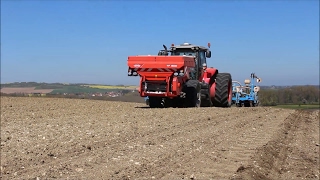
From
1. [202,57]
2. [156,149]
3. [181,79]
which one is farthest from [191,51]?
[156,149]

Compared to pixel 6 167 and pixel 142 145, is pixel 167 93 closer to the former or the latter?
pixel 142 145

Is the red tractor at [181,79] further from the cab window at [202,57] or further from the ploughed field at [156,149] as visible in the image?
the ploughed field at [156,149]

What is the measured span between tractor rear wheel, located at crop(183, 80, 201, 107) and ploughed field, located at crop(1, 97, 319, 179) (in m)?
4.66

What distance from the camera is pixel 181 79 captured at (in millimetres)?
16859

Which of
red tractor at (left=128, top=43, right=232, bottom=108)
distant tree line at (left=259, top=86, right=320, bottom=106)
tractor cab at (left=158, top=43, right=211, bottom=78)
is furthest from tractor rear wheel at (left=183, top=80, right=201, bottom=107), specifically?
distant tree line at (left=259, top=86, right=320, bottom=106)

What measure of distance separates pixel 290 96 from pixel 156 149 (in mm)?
21019

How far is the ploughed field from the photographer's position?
257 inches

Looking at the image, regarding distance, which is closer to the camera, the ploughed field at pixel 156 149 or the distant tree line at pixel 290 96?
the ploughed field at pixel 156 149

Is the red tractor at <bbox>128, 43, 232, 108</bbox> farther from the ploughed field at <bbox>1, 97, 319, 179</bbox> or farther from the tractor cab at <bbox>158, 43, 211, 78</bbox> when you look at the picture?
the ploughed field at <bbox>1, 97, 319, 179</bbox>

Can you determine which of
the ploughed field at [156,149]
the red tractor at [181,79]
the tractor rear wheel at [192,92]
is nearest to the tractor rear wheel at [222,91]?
the red tractor at [181,79]

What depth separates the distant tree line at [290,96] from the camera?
27.1 meters

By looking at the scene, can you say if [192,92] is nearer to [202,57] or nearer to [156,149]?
[202,57]

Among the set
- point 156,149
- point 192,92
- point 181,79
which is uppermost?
point 181,79

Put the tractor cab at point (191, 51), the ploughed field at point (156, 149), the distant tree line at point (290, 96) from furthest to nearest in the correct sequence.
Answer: the distant tree line at point (290, 96), the tractor cab at point (191, 51), the ploughed field at point (156, 149)
